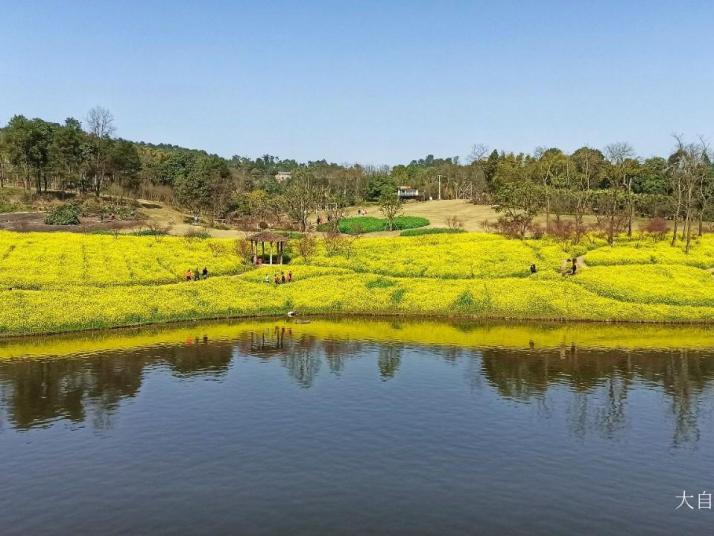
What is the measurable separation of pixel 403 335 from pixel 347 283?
51.8 feet

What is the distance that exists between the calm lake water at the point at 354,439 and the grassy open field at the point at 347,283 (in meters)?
9.47

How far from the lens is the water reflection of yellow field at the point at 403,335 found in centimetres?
4416

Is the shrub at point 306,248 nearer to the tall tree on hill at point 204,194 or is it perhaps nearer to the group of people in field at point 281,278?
the group of people in field at point 281,278

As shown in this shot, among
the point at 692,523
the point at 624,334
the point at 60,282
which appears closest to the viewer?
the point at 692,523

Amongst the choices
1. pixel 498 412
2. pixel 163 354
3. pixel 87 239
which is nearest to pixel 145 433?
pixel 163 354

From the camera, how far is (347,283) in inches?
2472

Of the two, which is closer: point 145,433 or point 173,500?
point 173,500

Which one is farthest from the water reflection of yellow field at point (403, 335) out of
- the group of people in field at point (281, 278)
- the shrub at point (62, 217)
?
the shrub at point (62, 217)

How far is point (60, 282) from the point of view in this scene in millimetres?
58062

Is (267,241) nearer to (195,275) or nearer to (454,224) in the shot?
(195,275)

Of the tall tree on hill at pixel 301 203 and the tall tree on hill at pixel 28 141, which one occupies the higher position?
the tall tree on hill at pixel 28 141

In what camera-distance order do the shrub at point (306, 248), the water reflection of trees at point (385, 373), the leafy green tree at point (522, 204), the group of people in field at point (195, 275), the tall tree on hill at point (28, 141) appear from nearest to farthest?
the water reflection of trees at point (385, 373)
the group of people in field at point (195, 275)
the shrub at point (306, 248)
the leafy green tree at point (522, 204)
the tall tree on hill at point (28, 141)

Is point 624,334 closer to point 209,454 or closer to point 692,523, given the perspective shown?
point 692,523

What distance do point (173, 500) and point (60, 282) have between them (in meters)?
43.3
